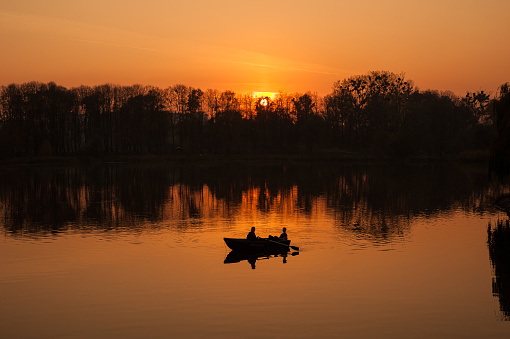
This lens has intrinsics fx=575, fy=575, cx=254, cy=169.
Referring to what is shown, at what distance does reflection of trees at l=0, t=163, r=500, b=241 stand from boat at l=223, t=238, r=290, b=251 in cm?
1015

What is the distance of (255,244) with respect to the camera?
117 feet

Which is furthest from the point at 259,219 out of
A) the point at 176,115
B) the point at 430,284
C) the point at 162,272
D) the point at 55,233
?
the point at 176,115

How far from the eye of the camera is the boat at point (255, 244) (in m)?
35.6

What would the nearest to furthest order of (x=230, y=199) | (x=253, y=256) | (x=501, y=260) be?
(x=501, y=260) < (x=253, y=256) < (x=230, y=199)

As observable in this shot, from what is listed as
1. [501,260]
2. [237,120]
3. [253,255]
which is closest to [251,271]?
[253,255]

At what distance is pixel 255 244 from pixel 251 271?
4.41 meters

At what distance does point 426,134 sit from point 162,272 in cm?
13347

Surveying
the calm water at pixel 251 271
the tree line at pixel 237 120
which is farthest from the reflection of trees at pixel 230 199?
the tree line at pixel 237 120

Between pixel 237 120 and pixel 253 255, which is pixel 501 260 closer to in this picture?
pixel 253 255

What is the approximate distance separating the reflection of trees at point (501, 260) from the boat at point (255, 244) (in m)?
12.4

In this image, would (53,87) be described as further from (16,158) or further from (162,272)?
(162,272)

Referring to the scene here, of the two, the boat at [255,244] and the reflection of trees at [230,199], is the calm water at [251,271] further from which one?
the boat at [255,244]

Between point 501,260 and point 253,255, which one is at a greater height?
point 501,260

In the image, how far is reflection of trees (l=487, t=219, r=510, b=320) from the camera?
83.7 ft
